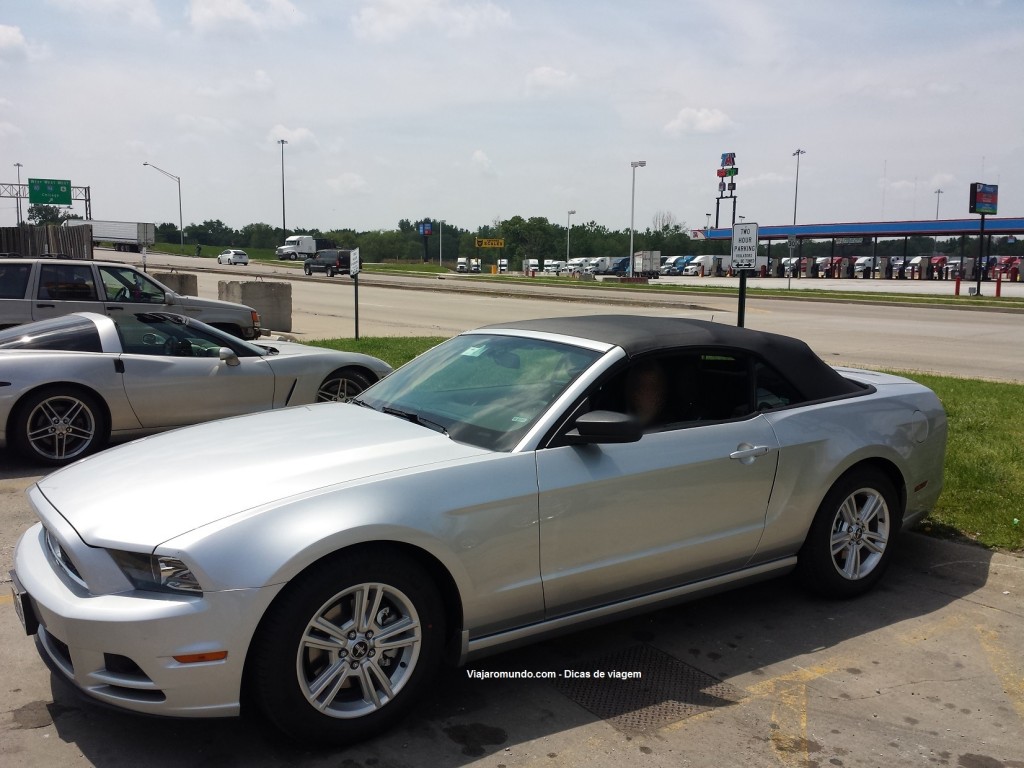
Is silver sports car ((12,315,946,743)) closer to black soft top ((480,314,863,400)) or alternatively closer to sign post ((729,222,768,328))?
black soft top ((480,314,863,400))

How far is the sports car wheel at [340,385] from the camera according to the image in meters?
8.22

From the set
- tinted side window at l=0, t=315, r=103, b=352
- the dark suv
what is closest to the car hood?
tinted side window at l=0, t=315, r=103, b=352

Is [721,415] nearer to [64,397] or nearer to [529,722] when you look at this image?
[529,722]

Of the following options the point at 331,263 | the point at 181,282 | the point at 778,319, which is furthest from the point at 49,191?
the point at 778,319

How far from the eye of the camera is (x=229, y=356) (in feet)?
25.3

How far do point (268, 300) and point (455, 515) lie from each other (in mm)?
16792

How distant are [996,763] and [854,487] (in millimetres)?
1649

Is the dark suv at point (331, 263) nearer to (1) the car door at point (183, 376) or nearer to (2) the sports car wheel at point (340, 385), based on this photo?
(2) the sports car wheel at point (340, 385)

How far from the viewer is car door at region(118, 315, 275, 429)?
7496 mm

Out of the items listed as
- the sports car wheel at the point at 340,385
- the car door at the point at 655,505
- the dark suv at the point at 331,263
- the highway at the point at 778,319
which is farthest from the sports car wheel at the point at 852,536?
the dark suv at the point at 331,263

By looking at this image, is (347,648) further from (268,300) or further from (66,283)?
(268,300)

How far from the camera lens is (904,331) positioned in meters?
22.1

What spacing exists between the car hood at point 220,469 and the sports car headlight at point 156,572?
0.05m

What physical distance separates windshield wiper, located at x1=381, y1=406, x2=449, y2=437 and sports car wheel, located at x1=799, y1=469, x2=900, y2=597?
2021 millimetres
